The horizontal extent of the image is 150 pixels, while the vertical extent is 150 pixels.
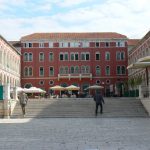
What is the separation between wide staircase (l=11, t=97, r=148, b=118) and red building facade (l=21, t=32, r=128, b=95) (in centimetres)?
4162

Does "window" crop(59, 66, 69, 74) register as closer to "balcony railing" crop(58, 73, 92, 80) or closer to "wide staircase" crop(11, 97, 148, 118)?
"balcony railing" crop(58, 73, 92, 80)

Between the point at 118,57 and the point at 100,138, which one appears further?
the point at 118,57

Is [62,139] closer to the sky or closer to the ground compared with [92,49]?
closer to the ground

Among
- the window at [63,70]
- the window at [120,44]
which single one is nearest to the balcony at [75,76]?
the window at [63,70]

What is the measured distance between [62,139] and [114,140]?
65.7 inches

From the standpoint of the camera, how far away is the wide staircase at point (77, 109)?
24.9 m

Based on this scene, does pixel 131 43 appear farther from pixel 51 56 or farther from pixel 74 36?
pixel 51 56

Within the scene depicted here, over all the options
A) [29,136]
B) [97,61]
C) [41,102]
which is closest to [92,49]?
[97,61]

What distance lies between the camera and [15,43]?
7269 centimetres

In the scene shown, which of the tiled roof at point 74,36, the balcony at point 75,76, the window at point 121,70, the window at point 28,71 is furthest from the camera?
the tiled roof at point 74,36

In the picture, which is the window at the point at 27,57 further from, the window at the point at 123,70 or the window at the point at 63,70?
the window at the point at 123,70

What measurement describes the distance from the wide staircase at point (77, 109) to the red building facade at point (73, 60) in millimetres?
41619

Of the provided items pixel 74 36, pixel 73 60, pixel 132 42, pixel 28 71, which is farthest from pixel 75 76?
pixel 132 42

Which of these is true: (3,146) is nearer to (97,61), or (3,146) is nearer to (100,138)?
(100,138)
